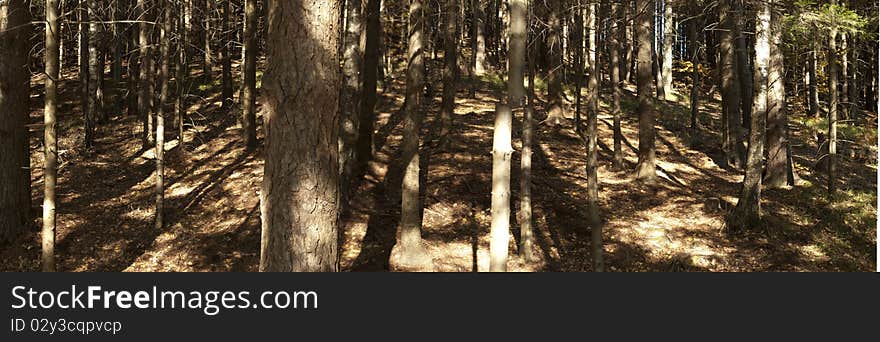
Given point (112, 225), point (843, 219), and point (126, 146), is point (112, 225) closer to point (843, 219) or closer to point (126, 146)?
point (126, 146)

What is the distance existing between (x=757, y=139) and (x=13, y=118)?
1565 cm

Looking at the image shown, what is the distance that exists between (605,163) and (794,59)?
615cm

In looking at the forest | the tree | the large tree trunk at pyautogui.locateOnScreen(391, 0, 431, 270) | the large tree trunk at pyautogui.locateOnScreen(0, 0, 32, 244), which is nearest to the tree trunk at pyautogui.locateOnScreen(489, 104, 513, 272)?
the forest

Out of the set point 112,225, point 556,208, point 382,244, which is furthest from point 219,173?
point 556,208

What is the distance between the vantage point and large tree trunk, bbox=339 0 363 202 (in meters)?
14.0

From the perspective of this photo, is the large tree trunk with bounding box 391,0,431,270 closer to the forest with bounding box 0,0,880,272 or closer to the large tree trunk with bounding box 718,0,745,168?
the forest with bounding box 0,0,880,272

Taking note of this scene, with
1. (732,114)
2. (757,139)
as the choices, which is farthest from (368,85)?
(732,114)

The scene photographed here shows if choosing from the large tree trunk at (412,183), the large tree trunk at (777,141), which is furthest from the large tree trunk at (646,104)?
the large tree trunk at (412,183)

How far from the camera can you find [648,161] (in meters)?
17.0

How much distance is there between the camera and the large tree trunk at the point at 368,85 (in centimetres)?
1677

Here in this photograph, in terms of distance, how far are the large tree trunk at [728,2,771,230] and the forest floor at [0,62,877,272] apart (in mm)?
419

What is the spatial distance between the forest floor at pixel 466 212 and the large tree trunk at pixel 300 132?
6.83 m

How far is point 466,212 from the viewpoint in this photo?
15312mm

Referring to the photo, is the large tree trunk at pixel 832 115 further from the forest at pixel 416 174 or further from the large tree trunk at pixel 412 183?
the large tree trunk at pixel 412 183
